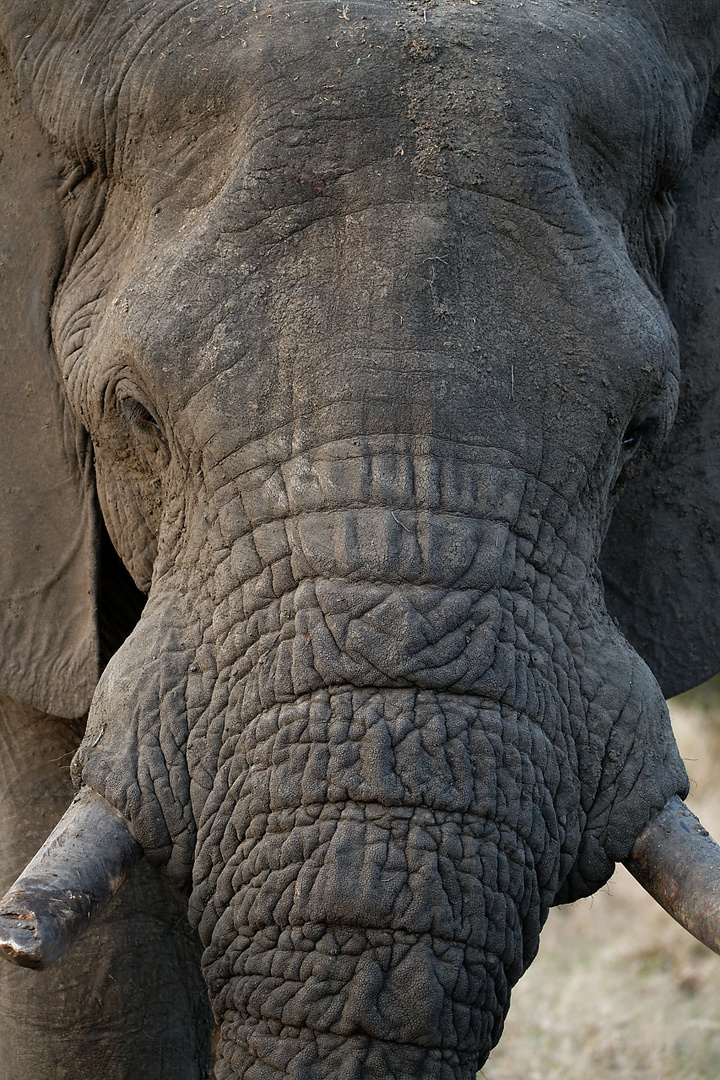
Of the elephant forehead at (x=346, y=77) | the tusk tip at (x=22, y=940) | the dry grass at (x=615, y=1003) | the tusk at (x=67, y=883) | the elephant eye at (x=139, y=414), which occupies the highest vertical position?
the elephant forehead at (x=346, y=77)

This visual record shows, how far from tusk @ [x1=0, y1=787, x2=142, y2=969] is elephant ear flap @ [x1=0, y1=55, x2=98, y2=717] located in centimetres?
56

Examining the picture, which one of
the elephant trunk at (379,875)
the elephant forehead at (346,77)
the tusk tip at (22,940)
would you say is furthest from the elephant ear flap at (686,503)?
the tusk tip at (22,940)

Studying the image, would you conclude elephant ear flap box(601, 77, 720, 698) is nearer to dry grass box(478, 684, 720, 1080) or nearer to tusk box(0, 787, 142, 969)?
dry grass box(478, 684, 720, 1080)

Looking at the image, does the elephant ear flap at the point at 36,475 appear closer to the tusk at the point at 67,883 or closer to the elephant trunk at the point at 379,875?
the tusk at the point at 67,883

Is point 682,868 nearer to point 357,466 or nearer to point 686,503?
point 357,466

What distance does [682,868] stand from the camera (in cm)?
251

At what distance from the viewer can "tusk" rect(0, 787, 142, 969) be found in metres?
2.25

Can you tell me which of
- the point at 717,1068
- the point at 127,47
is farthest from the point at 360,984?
the point at 717,1068

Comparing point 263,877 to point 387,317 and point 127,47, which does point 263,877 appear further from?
point 127,47

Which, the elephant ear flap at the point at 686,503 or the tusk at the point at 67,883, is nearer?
the tusk at the point at 67,883

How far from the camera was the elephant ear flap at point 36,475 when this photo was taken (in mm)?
3021

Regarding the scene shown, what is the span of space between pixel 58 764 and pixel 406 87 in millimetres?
1555

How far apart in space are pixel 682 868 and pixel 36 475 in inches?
54.3

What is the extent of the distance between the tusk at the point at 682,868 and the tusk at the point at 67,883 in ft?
2.58
